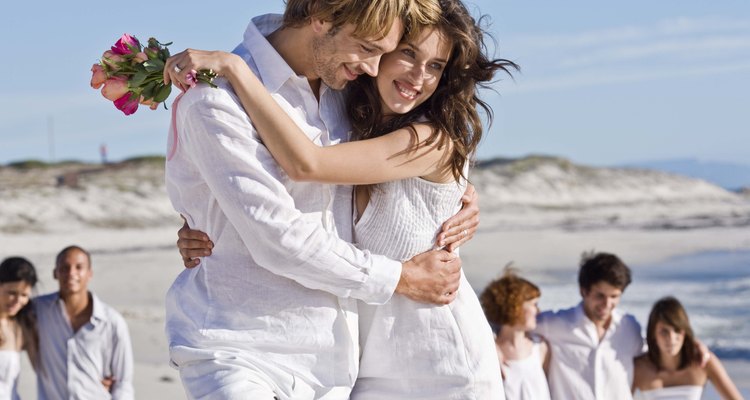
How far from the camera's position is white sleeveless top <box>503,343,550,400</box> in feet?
23.7

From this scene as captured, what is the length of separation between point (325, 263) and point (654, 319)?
4563 mm

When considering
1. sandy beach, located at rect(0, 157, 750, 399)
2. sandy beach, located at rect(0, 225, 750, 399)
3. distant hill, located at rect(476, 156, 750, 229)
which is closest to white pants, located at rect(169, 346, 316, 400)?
sandy beach, located at rect(0, 157, 750, 399)

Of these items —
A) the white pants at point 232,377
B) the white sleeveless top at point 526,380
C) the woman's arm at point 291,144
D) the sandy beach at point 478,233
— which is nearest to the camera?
the white pants at point 232,377

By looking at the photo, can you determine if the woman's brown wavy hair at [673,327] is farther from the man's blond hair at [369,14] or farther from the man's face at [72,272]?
the man's blond hair at [369,14]

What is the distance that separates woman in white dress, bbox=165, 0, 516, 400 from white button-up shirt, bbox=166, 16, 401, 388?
4.1 inches

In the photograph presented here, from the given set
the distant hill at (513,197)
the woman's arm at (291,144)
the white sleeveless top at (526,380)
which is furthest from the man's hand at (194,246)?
the distant hill at (513,197)

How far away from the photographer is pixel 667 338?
7.71 metres

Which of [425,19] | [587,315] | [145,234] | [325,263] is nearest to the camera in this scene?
[325,263]

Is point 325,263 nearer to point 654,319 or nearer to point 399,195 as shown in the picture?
point 399,195

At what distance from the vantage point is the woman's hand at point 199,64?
142 inches

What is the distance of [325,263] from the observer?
361cm

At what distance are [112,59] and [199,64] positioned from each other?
0.45 meters

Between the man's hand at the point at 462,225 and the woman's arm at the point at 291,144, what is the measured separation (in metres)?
0.32

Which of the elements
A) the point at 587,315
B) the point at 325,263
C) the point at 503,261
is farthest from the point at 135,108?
the point at 503,261
